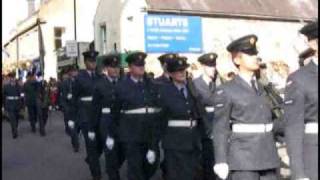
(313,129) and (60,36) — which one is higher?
(60,36)

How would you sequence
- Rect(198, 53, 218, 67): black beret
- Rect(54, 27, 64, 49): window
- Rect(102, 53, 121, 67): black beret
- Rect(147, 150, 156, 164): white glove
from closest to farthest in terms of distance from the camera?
Rect(147, 150, 156, 164): white glove, Rect(198, 53, 218, 67): black beret, Rect(102, 53, 121, 67): black beret, Rect(54, 27, 64, 49): window

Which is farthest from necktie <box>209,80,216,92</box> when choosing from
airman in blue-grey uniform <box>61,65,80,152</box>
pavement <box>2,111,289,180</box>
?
airman in blue-grey uniform <box>61,65,80,152</box>

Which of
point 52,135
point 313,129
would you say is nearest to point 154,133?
point 313,129

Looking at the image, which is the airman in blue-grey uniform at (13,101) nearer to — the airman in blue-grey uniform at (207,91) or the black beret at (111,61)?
the black beret at (111,61)

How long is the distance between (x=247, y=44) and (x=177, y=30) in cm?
2200

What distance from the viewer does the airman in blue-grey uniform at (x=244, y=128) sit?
18.1 ft

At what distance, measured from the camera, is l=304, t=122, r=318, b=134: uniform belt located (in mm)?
5285

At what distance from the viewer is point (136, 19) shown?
26922mm

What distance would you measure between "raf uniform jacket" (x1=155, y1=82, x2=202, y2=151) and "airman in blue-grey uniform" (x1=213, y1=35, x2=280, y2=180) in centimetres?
199

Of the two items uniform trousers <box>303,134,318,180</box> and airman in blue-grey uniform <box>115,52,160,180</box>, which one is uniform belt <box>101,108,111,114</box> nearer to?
airman in blue-grey uniform <box>115,52,160,180</box>

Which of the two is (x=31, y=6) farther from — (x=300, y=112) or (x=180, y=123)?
(x=300, y=112)

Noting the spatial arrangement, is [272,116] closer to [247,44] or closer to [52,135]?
[247,44]

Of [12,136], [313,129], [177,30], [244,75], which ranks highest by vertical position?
[177,30]

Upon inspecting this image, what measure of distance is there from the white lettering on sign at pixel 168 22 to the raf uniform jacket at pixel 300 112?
21.6 m
